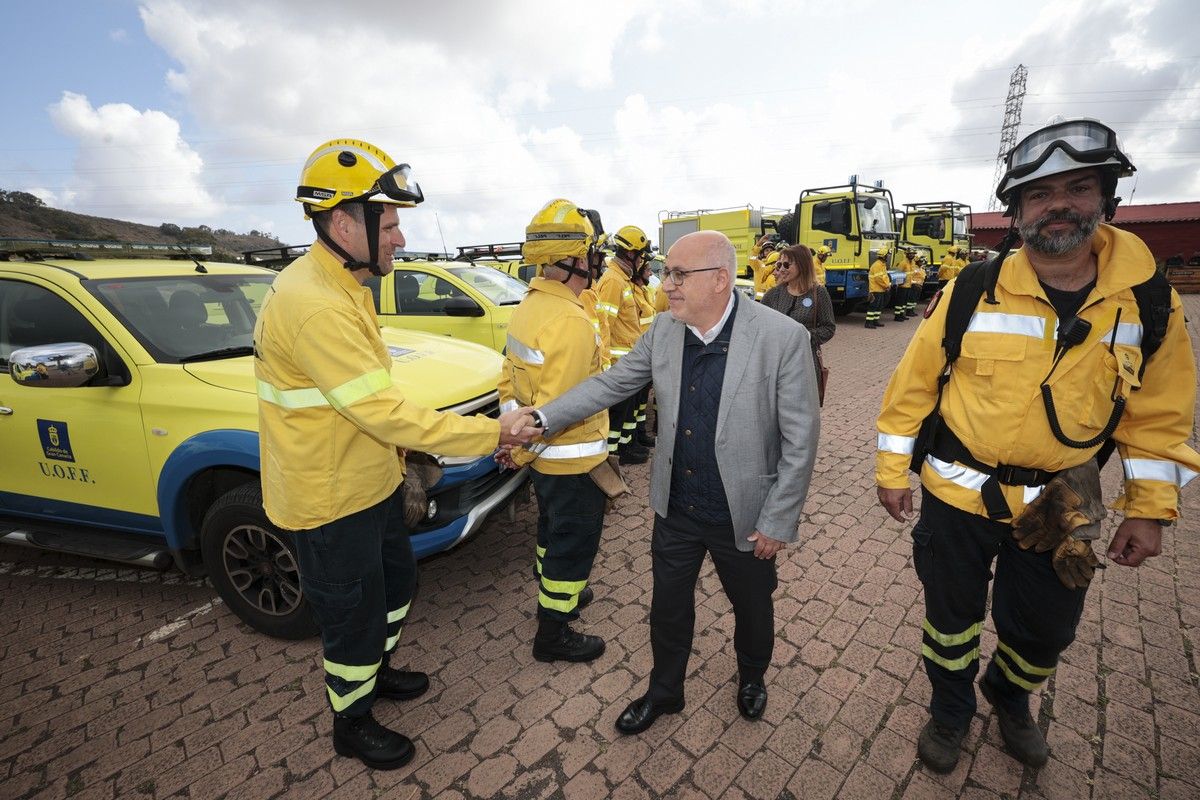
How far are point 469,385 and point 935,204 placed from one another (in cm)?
2047

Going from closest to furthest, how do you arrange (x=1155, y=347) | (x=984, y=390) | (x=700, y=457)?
1. (x=1155, y=347)
2. (x=984, y=390)
3. (x=700, y=457)

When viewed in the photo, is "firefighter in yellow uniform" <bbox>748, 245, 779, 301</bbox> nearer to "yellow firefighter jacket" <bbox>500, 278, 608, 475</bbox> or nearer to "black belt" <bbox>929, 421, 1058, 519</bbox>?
"yellow firefighter jacket" <bbox>500, 278, 608, 475</bbox>

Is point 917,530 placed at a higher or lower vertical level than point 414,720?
higher

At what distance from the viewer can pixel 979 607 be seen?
2.20 metres

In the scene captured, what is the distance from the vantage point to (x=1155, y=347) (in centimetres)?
178

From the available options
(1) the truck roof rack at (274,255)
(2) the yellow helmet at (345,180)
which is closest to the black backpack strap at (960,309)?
(2) the yellow helmet at (345,180)

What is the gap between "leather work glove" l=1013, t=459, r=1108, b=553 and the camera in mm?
1779

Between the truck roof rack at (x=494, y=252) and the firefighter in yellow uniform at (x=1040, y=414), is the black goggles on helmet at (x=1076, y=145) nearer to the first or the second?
Result: the firefighter in yellow uniform at (x=1040, y=414)

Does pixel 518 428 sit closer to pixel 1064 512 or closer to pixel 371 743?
pixel 371 743

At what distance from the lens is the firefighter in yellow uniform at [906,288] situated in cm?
1587

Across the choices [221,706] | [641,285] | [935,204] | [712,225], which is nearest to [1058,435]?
[221,706]

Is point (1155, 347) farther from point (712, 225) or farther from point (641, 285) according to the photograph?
point (712, 225)

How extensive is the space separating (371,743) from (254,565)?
1.25 metres

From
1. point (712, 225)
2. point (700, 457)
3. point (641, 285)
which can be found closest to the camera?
point (700, 457)
